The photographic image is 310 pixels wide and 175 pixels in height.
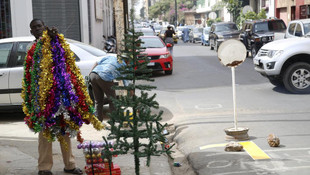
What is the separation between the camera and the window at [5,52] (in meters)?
11.0

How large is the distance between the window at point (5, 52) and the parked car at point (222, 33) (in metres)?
21.0

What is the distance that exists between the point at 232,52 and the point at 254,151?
5.93 feet

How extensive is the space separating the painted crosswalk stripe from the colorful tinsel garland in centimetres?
212

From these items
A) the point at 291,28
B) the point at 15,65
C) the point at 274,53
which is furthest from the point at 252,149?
the point at 291,28

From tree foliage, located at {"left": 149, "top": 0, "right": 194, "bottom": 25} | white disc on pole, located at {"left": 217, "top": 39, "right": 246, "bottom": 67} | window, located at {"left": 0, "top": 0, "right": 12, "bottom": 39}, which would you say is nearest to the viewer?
white disc on pole, located at {"left": 217, "top": 39, "right": 246, "bottom": 67}

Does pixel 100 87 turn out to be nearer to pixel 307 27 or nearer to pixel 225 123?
pixel 225 123

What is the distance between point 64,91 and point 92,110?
0.41 meters

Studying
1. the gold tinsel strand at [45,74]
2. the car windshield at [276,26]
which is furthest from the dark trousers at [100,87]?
the car windshield at [276,26]

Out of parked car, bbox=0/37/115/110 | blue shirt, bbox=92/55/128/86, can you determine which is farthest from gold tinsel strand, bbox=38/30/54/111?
parked car, bbox=0/37/115/110

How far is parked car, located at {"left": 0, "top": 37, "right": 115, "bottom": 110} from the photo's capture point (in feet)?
35.4

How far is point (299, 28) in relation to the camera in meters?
17.1

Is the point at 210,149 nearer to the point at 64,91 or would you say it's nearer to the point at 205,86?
the point at 64,91

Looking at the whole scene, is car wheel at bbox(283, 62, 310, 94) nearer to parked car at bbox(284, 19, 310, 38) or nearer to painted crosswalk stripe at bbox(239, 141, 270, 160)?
parked car at bbox(284, 19, 310, 38)

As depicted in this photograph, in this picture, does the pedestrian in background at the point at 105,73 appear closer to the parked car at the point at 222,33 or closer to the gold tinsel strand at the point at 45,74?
the gold tinsel strand at the point at 45,74
